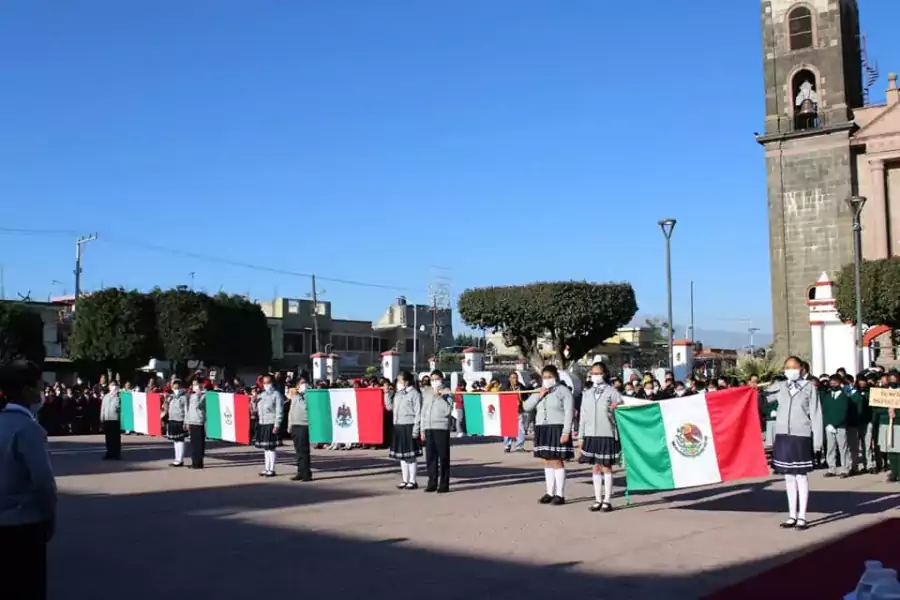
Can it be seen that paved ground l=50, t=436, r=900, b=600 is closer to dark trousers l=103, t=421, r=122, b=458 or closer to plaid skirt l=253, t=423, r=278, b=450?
plaid skirt l=253, t=423, r=278, b=450

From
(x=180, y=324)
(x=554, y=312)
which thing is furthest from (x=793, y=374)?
(x=180, y=324)

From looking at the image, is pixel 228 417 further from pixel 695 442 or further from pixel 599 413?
pixel 695 442

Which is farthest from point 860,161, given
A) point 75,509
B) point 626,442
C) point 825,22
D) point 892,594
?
point 892,594

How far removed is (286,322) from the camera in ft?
262

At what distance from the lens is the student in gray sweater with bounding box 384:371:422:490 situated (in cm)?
1545

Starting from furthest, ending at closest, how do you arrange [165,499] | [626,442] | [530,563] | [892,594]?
1. [165,499]
2. [626,442]
3. [530,563]
4. [892,594]

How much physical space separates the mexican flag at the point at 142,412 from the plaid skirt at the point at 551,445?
14.2 m

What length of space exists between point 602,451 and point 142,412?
1659cm

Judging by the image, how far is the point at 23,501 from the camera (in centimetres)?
521

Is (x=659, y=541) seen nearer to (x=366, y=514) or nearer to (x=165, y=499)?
(x=366, y=514)

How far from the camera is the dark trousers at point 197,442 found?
1914cm

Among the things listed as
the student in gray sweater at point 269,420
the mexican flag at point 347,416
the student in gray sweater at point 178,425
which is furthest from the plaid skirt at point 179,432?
the mexican flag at point 347,416

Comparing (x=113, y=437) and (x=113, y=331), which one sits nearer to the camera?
(x=113, y=437)

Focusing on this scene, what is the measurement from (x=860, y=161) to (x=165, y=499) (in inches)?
1723
